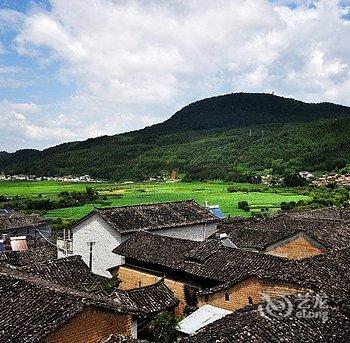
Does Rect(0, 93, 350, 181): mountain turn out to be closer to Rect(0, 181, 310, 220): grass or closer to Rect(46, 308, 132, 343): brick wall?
Rect(0, 181, 310, 220): grass

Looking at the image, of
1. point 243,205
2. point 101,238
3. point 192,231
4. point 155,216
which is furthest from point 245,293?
point 243,205

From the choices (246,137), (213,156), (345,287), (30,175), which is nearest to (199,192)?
(213,156)

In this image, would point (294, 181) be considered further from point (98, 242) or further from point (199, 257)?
point (199, 257)

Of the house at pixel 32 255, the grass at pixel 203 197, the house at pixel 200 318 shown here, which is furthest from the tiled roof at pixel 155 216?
the grass at pixel 203 197

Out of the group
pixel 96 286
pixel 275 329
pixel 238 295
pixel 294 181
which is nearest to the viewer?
pixel 275 329

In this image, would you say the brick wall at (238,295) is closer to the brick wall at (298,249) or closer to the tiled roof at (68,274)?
the tiled roof at (68,274)

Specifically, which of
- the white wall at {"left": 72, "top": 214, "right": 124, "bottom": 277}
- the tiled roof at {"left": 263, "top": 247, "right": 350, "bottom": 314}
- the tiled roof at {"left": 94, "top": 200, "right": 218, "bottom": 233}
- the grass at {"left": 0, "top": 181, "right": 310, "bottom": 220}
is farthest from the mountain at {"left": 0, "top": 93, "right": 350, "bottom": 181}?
the tiled roof at {"left": 263, "top": 247, "right": 350, "bottom": 314}
